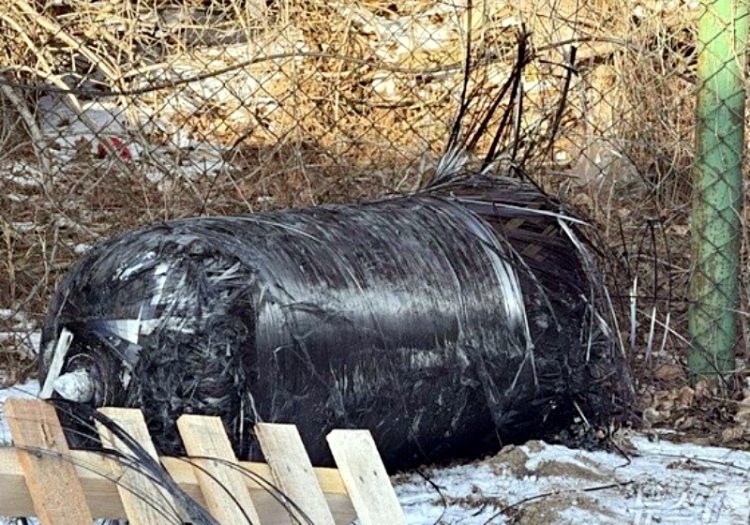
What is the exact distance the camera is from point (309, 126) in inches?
159

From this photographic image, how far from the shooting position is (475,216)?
2.56 m

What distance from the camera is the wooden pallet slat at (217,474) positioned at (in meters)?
1.56

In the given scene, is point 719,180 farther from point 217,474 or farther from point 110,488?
point 110,488

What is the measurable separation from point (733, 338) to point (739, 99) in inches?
23.7

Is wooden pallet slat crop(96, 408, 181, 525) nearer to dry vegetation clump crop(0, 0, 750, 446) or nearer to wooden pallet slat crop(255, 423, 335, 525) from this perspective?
wooden pallet slat crop(255, 423, 335, 525)

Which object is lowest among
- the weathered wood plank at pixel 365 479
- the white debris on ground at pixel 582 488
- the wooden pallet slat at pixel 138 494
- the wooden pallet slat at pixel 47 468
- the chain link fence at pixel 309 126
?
the white debris on ground at pixel 582 488

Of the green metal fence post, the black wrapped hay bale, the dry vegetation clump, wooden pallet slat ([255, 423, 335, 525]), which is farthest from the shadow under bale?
the dry vegetation clump

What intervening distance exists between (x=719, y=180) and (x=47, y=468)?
6.73 ft

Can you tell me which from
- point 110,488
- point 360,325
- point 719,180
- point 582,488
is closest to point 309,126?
point 719,180

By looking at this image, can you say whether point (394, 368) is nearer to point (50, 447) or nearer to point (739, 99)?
point (50, 447)

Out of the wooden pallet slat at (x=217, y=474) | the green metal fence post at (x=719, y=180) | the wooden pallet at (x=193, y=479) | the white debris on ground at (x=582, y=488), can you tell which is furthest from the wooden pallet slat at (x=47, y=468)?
the green metal fence post at (x=719, y=180)

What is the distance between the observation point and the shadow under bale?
1.98 metres

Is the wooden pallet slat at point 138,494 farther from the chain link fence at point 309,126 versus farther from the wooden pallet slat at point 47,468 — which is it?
the chain link fence at point 309,126

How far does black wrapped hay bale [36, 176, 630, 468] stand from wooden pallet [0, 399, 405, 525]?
1.04ft
